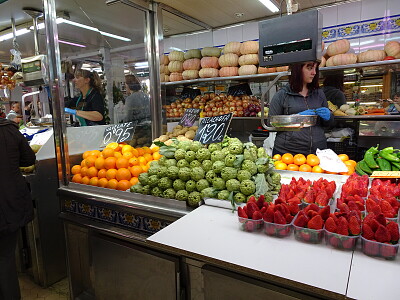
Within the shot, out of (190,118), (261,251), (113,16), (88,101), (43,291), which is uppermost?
(113,16)

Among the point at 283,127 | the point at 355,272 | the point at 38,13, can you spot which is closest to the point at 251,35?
the point at 38,13

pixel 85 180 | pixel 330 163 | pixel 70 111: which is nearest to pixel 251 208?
pixel 330 163

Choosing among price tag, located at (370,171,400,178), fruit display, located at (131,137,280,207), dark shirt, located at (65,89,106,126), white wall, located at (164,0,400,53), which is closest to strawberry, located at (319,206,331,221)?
fruit display, located at (131,137,280,207)

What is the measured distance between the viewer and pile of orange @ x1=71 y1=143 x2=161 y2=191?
2.36m

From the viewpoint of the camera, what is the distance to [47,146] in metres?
3.11

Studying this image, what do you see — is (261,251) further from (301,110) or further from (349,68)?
(349,68)

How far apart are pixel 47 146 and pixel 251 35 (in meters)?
4.04

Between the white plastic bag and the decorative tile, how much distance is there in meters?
1.68

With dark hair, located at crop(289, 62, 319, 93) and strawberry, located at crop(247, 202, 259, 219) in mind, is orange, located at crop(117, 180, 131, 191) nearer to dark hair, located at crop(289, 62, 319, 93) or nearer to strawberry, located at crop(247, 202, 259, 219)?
strawberry, located at crop(247, 202, 259, 219)

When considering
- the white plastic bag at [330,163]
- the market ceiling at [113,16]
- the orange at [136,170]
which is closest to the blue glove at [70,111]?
the market ceiling at [113,16]

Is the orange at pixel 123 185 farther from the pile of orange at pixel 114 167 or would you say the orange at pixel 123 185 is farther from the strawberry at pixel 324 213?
the strawberry at pixel 324 213

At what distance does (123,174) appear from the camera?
7.72 feet

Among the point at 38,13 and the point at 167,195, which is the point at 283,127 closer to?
the point at 167,195

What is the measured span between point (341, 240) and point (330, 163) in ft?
4.22
